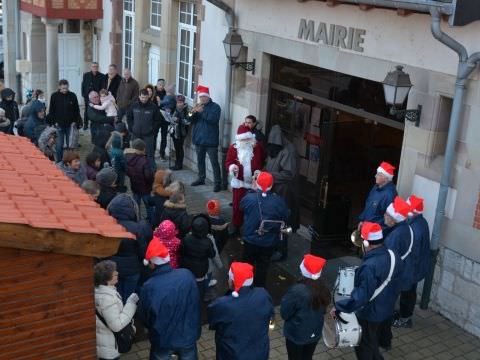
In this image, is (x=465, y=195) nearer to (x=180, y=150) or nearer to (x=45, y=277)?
(x=45, y=277)

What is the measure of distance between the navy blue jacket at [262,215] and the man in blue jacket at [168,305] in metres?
2.19

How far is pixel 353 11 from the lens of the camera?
841cm

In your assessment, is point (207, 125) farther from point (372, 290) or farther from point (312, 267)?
point (312, 267)

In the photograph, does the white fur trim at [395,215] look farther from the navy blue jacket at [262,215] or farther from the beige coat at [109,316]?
the beige coat at [109,316]

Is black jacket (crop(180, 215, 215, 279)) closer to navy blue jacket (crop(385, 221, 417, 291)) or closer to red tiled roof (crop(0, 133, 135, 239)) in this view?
red tiled roof (crop(0, 133, 135, 239))

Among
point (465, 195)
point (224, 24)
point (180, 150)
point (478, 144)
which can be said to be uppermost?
point (224, 24)

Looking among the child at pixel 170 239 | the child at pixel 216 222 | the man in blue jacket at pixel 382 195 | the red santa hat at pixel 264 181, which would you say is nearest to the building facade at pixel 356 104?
the man in blue jacket at pixel 382 195

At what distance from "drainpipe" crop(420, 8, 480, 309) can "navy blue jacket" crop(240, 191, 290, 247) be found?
5.76ft

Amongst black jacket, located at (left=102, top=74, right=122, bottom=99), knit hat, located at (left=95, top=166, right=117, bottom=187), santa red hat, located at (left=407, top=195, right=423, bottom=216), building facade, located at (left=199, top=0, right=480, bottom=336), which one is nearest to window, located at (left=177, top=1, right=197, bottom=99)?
building facade, located at (left=199, top=0, right=480, bottom=336)

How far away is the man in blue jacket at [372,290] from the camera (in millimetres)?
5875

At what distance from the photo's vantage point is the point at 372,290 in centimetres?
590

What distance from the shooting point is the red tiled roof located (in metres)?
Answer: 4.35

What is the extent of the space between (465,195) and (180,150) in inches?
267

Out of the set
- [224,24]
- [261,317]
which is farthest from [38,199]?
[224,24]
